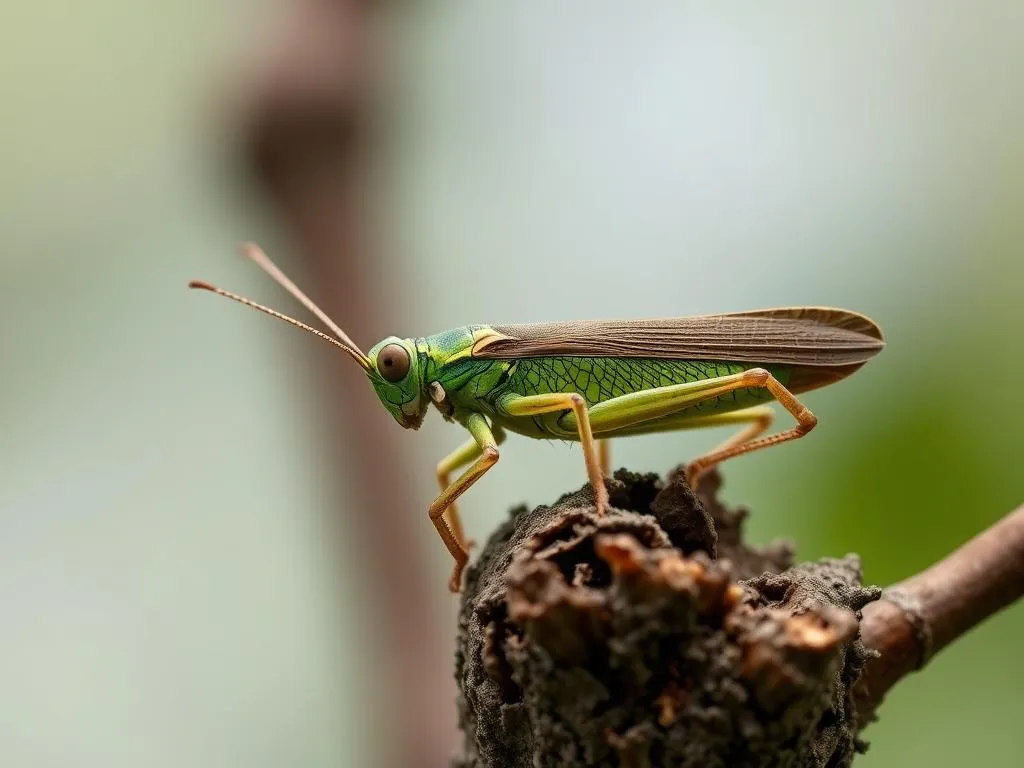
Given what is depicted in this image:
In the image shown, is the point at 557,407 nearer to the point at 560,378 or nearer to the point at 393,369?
the point at 560,378

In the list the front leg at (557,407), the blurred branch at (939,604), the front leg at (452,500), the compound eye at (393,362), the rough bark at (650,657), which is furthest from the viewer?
the compound eye at (393,362)

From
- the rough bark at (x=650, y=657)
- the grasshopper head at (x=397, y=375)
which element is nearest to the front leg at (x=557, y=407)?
the grasshopper head at (x=397, y=375)

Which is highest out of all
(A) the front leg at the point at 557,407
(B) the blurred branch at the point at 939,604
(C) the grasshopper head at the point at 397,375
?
(C) the grasshopper head at the point at 397,375

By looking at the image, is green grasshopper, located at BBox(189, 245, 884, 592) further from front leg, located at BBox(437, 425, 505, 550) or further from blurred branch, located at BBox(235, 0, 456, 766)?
blurred branch, located at BBox(235, 0, 456, 766)

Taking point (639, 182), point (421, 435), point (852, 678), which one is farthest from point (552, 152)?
point (852, 678)

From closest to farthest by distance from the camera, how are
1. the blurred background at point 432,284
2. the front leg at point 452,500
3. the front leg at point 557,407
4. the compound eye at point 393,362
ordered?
the front leg at point 557,407, the front leg at point 452,500, the compound eye at point 393,362, the blurred background at point 432,284

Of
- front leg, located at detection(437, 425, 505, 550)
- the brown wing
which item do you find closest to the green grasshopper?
the brown wing

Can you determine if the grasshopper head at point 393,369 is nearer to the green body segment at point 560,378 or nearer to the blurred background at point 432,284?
the green body segment at point 560,378

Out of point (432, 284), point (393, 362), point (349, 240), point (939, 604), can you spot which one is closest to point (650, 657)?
point (939, 604)

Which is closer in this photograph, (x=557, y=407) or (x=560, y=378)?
(x=557, y=407)
